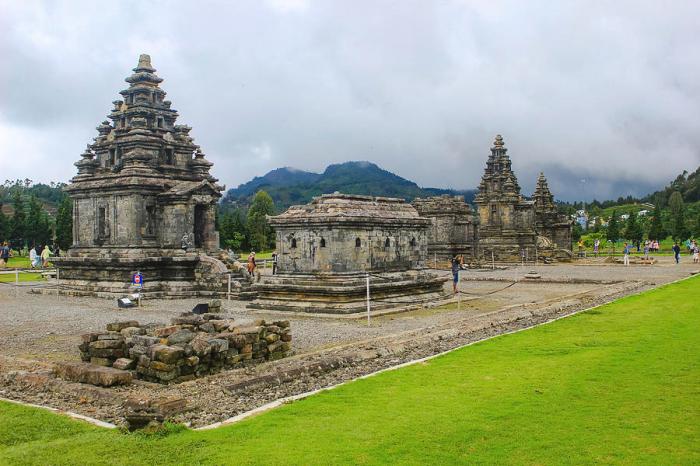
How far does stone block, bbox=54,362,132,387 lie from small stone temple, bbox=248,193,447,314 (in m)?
9.82

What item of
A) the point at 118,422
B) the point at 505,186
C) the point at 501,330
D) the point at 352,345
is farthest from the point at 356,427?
the point at 505,186

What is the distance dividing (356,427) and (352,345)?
16.0 feet

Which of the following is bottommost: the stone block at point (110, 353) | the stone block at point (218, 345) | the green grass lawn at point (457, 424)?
the green grass lawn at point (457, 424)

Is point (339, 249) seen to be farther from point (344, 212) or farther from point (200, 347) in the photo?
point (200, 347)

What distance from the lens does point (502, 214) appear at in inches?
2010

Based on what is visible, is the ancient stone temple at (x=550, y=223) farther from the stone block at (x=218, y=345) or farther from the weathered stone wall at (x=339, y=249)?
the stone block at (x=218, y=345)

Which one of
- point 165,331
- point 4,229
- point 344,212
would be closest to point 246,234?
point 4,229

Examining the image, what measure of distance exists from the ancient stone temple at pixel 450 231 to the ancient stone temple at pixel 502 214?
5.38 meters

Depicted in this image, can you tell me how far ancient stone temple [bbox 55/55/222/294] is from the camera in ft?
87.7

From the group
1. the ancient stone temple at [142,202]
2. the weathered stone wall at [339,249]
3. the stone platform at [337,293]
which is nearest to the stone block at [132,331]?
the stone platform at [337,293]

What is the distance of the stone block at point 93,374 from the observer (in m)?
9.17

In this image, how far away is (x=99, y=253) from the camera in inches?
1077

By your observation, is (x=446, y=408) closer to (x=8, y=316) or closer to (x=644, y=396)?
(x=644, y=396)

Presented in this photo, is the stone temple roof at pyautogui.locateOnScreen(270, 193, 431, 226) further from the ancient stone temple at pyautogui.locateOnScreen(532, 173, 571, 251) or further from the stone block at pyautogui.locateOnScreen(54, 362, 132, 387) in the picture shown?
the ancient stone temple at pyautogui.locateOnScreen(532, 173, 571, 251)
